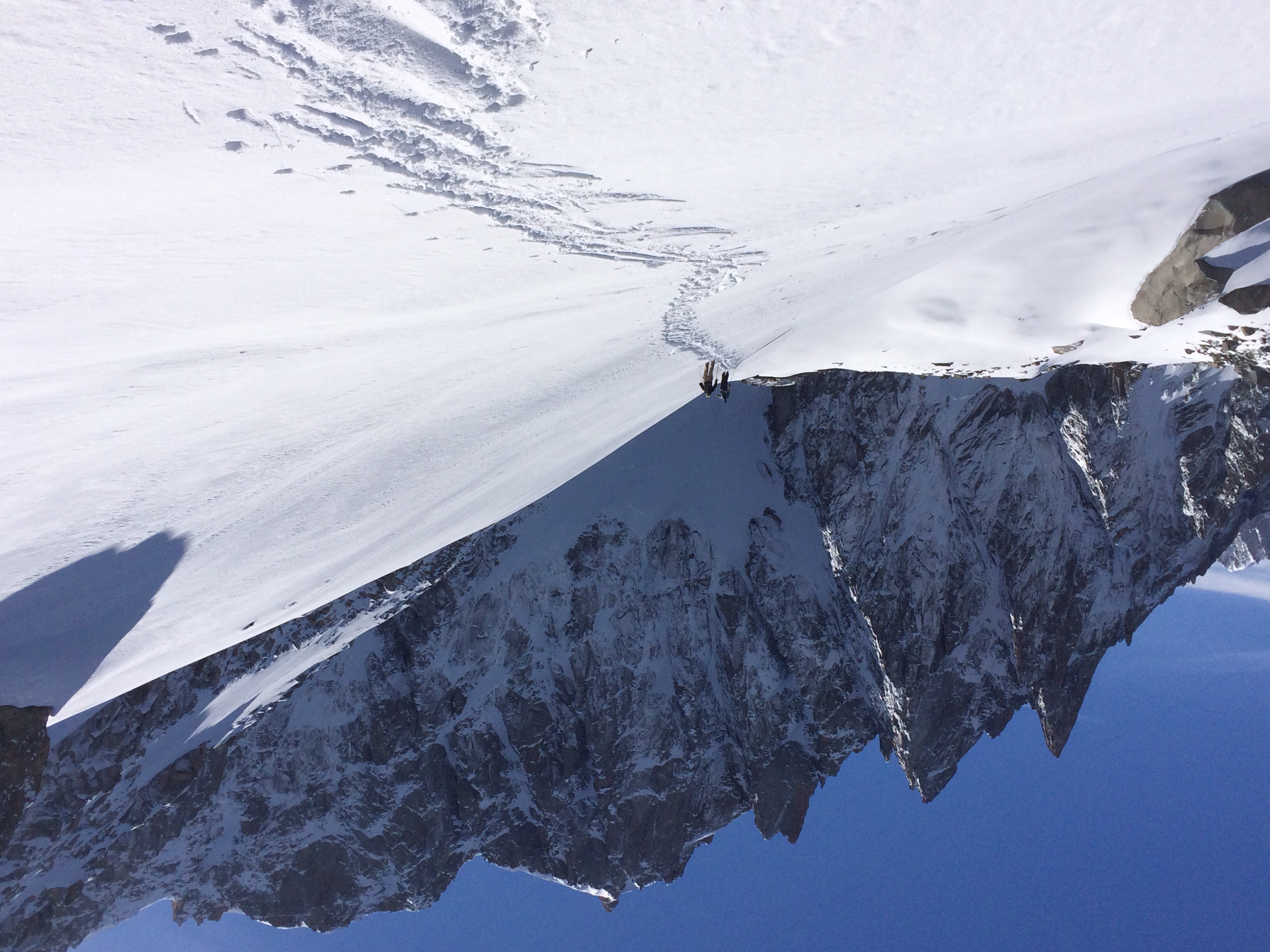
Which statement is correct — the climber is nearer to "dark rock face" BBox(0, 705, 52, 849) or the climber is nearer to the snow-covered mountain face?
the snow-covered mountain face

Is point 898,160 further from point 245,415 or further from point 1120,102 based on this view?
point 245,415

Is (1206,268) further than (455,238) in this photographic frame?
No

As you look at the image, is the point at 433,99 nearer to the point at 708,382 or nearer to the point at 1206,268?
the point at 708,382

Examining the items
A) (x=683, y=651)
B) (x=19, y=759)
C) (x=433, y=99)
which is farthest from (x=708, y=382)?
(x=19, y=759)

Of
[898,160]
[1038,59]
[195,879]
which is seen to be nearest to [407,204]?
[898,160]

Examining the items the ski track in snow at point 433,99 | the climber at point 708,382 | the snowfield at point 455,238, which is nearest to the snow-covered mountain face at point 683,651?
the snowfield at point 455,238

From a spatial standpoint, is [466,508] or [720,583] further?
[720,583]

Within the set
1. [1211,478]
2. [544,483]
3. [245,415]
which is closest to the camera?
[245,415]
